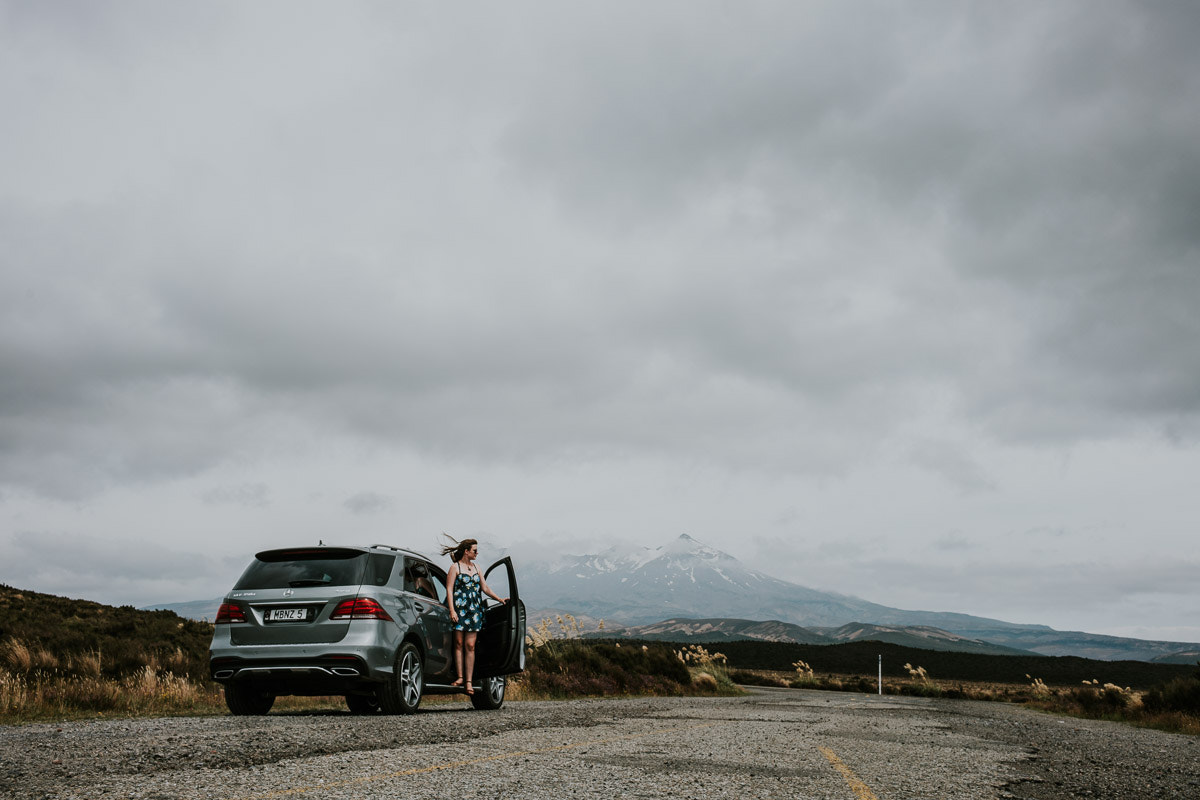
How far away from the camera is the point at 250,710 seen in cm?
1043

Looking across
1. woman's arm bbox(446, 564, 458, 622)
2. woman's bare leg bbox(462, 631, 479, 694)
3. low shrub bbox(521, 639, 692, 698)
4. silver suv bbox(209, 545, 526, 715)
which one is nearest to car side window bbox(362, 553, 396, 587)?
silver suv bbox(209, 545, 526, 715)

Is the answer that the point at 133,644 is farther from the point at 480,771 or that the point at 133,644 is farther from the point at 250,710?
the point at 480,771

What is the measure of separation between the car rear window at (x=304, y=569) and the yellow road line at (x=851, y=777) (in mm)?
5572

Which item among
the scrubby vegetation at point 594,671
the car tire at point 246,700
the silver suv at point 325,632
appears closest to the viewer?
the silver suv at point 325,632

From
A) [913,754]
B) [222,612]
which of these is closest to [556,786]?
[913,754]

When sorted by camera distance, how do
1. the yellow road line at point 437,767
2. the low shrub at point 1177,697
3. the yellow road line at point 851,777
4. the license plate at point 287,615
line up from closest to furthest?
the yellow road line at point 437,767, the yellow road line at point 851,777, the license plate at point 287,615, the low shrub at point 1177,697

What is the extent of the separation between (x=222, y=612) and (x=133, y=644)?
37.5 feet

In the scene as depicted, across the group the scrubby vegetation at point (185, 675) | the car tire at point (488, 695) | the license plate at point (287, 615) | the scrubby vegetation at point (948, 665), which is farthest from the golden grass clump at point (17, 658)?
the scrubby vegetation at point (948, 665)

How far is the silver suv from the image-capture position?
31.8ft

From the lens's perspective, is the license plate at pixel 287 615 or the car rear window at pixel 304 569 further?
the car rear window at pixel 304 569

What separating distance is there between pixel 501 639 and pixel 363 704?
2.06 m

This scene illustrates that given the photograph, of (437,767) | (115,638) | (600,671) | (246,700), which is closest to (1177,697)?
(600,671)

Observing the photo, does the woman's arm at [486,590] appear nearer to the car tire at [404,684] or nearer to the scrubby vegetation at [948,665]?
the car tire at [404,684]

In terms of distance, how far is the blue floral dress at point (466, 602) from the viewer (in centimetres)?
1173
